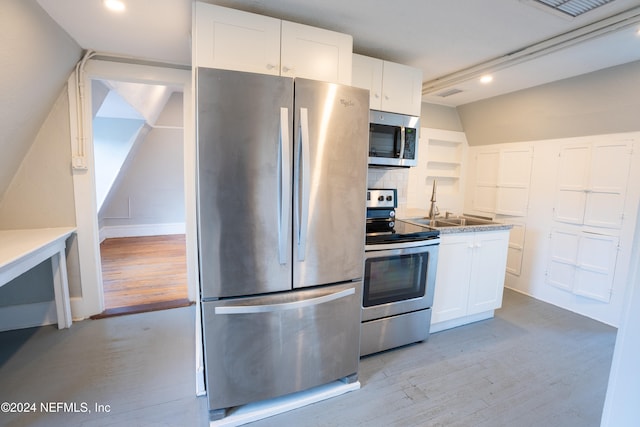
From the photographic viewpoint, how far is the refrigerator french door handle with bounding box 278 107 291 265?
1609 millimetres

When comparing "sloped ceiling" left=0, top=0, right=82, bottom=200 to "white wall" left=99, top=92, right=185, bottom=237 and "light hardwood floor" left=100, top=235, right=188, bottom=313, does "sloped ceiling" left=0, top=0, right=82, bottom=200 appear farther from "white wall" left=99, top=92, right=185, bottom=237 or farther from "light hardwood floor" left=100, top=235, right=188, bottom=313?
"white wall" left=99, top=92, right=185, bottom=237

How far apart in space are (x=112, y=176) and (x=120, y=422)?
158 inches

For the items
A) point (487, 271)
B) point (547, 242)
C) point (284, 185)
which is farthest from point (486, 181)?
point (284, 185)

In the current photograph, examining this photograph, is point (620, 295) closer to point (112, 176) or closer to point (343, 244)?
point (343, 244)

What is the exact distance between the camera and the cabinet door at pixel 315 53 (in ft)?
6.20

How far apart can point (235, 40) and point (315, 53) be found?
518 mm

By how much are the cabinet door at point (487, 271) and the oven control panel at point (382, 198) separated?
2.72 ft

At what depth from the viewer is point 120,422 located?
1688mm

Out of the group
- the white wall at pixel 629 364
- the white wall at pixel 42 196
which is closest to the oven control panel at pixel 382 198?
the white wall at pixel 629 364

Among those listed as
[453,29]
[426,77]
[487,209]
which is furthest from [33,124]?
[487,209]

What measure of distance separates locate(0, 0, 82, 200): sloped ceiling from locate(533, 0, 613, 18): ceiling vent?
298 cm

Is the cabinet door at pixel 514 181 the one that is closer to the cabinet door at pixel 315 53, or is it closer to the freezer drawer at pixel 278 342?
the cabinet door at pixel 315 53

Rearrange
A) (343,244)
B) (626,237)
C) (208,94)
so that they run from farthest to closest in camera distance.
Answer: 1. (626,237)
2. (343,244)
3. (208,94)

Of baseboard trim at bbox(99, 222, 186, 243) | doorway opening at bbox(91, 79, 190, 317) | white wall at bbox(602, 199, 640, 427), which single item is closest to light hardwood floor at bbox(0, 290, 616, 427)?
doorway opening at bbox(91, 79, 190, 317)
